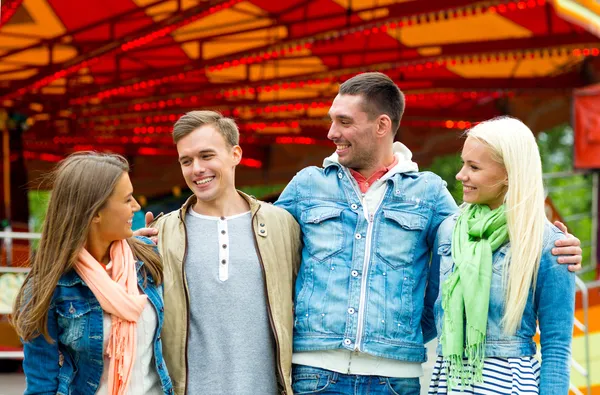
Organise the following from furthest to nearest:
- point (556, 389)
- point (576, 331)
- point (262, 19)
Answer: point (262, 19) → point (576, 331) → point (556, 389)

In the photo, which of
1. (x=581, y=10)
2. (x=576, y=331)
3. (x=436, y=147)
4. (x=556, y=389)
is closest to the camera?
(x=556, y=389)

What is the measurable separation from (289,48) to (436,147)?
7.34m

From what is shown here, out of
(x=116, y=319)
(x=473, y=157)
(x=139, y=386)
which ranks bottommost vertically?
(x=139, y=386)

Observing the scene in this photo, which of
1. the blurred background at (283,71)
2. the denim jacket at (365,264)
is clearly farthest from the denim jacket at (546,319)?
the blurred background at (283,71)

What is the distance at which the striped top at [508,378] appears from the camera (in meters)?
2.23

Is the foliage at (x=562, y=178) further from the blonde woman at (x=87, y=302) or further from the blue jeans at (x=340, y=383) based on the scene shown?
the blonde woman at (x=87, y=302)

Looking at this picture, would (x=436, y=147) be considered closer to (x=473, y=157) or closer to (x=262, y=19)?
(x=262, y=19)

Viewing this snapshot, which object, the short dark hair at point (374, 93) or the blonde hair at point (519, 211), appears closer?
the blonde hair at point (519, 211)

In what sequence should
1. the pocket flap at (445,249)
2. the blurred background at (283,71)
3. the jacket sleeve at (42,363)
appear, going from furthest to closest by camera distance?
the blurred background at (283,71) → the pocket flap at (445,249) → the jacket sleeve at (42,363)

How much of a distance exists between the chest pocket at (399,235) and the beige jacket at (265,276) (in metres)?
0.27

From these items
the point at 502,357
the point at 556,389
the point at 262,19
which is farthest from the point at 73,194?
the point at 262,19

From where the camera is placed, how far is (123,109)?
10055 mm

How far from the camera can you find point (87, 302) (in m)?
2.26

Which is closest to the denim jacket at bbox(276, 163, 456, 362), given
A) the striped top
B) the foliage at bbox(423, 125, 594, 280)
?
the striped top
